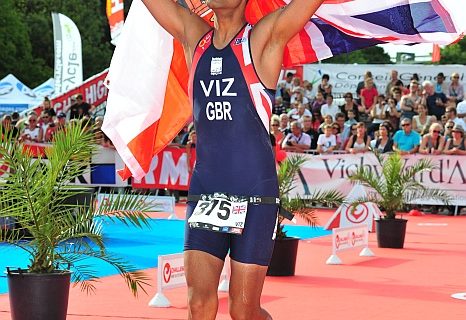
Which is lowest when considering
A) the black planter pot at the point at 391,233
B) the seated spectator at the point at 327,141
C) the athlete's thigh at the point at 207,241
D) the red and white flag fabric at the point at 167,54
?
the black planter pot at the point at 391,233

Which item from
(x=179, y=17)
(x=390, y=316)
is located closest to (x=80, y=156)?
(x=179, y=17)

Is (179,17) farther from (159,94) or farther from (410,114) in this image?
(410,114)

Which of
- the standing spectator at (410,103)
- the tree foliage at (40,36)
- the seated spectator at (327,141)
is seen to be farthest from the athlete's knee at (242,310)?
the tree foliage at (40,36)

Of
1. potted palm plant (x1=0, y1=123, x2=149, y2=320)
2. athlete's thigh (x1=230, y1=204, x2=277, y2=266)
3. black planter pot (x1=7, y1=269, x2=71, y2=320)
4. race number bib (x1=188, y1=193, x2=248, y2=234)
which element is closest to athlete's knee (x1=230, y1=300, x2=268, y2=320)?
athlete's thigh (x1=230, y1=204, x2=277, y2=266)

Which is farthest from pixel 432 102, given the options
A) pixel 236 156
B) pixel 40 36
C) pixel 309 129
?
→ pixel 40 36

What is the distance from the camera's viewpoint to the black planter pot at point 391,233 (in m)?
13.7

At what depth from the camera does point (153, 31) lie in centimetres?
600

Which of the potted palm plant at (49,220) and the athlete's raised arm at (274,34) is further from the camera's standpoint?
the potted palm plant at (49,220)

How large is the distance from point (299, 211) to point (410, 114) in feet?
34.5

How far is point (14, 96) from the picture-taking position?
37500mm

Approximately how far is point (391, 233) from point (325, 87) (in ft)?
34.5

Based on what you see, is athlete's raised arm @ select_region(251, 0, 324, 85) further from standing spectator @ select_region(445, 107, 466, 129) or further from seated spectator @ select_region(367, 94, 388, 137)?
seated spectator @ select_region(367, 94, 388, 137)

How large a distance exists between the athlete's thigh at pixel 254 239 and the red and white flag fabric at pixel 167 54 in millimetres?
1101

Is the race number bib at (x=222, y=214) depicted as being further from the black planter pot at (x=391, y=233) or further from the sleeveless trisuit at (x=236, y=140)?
the black planter pot at (x=391, y=233)
